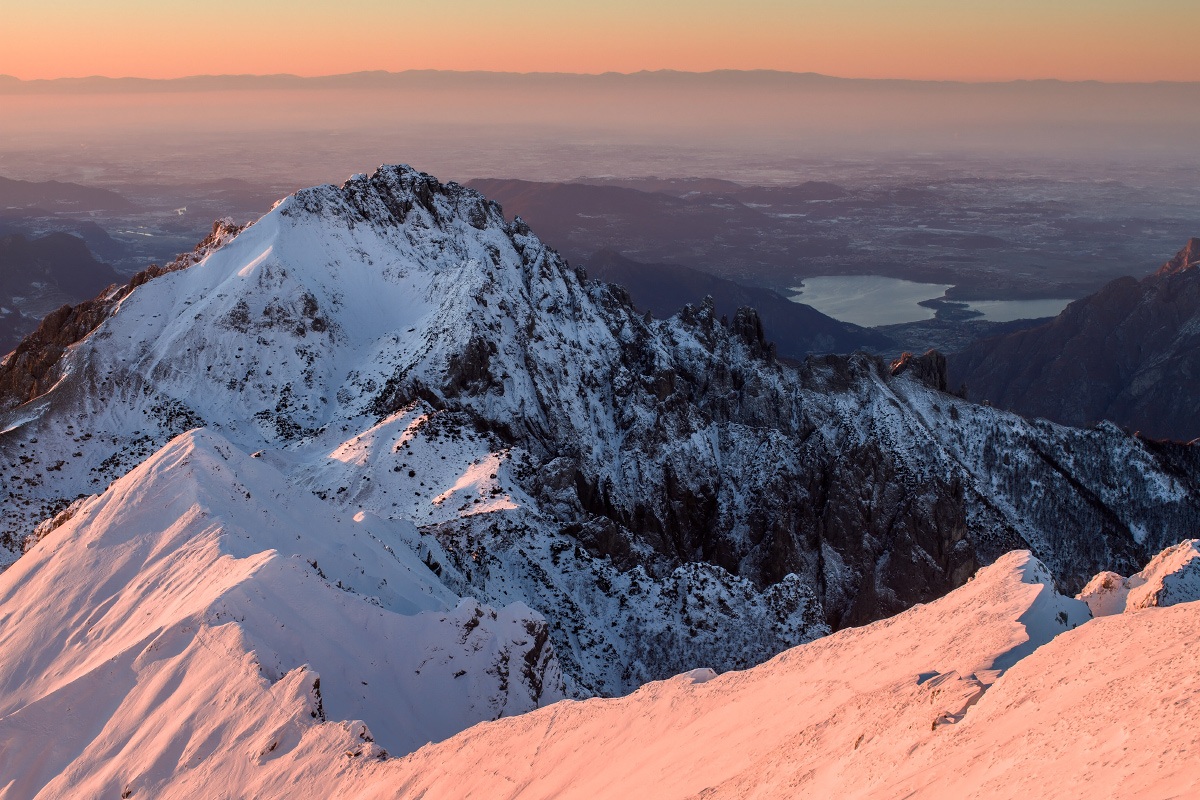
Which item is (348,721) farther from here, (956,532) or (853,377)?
(853,377)

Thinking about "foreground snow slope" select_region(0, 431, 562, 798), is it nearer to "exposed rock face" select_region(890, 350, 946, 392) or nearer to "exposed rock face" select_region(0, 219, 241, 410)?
"exposed rock face" select_region(0, 219, 241, 410)

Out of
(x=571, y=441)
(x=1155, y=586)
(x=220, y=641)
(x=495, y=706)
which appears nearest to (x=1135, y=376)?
(x=571, y=441)

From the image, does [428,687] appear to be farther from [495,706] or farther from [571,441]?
[571,441]

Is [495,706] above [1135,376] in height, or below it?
above

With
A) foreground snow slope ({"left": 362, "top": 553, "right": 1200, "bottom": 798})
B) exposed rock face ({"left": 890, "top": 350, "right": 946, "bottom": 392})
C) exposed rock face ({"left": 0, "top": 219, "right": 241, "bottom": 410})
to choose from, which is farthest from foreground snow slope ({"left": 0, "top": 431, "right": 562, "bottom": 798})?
exposed rock face ({"left": 890, "top": 350, "right": 946, "bottom": 392})

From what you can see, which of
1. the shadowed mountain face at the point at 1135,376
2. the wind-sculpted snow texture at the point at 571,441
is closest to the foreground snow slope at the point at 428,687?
the wind-sculpted snow texture at the point at 571,441
